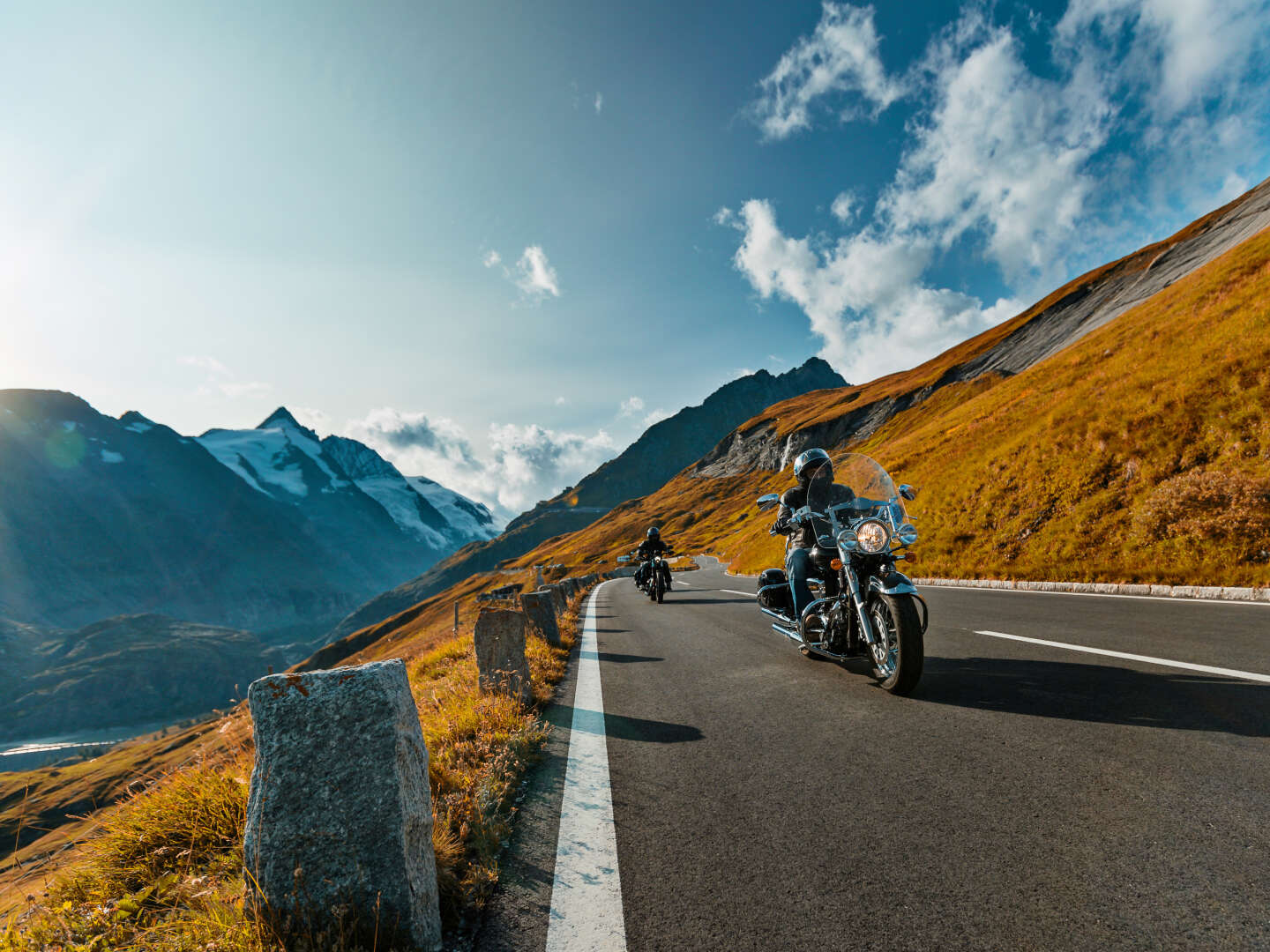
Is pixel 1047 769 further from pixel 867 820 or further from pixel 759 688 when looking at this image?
pixel 759 688

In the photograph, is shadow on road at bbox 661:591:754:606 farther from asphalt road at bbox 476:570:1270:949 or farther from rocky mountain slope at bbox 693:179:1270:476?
rocky mountain slope at bbox 693:179:1270:476

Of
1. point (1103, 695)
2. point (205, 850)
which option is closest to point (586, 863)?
point (205, 850)

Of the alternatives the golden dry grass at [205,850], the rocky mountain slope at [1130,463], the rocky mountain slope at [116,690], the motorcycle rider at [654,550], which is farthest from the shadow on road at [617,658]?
the rocky mountain slope at [116,690]

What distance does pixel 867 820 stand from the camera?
9.70ft

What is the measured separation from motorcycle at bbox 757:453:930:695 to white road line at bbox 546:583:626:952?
2623 mm

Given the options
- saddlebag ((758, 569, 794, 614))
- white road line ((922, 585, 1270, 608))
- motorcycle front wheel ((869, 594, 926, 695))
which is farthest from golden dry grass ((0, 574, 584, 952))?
white road line ((922, 585, 1270, 608))

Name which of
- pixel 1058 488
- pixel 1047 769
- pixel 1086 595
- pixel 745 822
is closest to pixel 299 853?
pixel 745 822

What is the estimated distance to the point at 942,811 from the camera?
2.99 meters

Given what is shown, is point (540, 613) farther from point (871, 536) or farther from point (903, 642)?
point (903, 642)

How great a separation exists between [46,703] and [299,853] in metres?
253

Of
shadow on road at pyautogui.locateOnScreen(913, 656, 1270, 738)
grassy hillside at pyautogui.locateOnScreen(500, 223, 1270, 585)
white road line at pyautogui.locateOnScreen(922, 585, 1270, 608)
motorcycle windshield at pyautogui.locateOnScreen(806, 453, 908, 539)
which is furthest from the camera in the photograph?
grassy hillside at pyautogui.locateOnScreen(500, 223, 1270, 585)

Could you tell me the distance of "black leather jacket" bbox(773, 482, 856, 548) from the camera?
20.6ft

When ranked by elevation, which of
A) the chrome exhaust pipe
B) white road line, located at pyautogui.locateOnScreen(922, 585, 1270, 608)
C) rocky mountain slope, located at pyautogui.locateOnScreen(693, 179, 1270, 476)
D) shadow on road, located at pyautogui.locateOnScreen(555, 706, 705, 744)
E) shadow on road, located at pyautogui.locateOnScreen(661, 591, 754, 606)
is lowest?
white road line, located at pyautogui.locateOnScreen(922, 585, 1270, 608)

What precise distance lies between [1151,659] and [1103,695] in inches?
57.1
